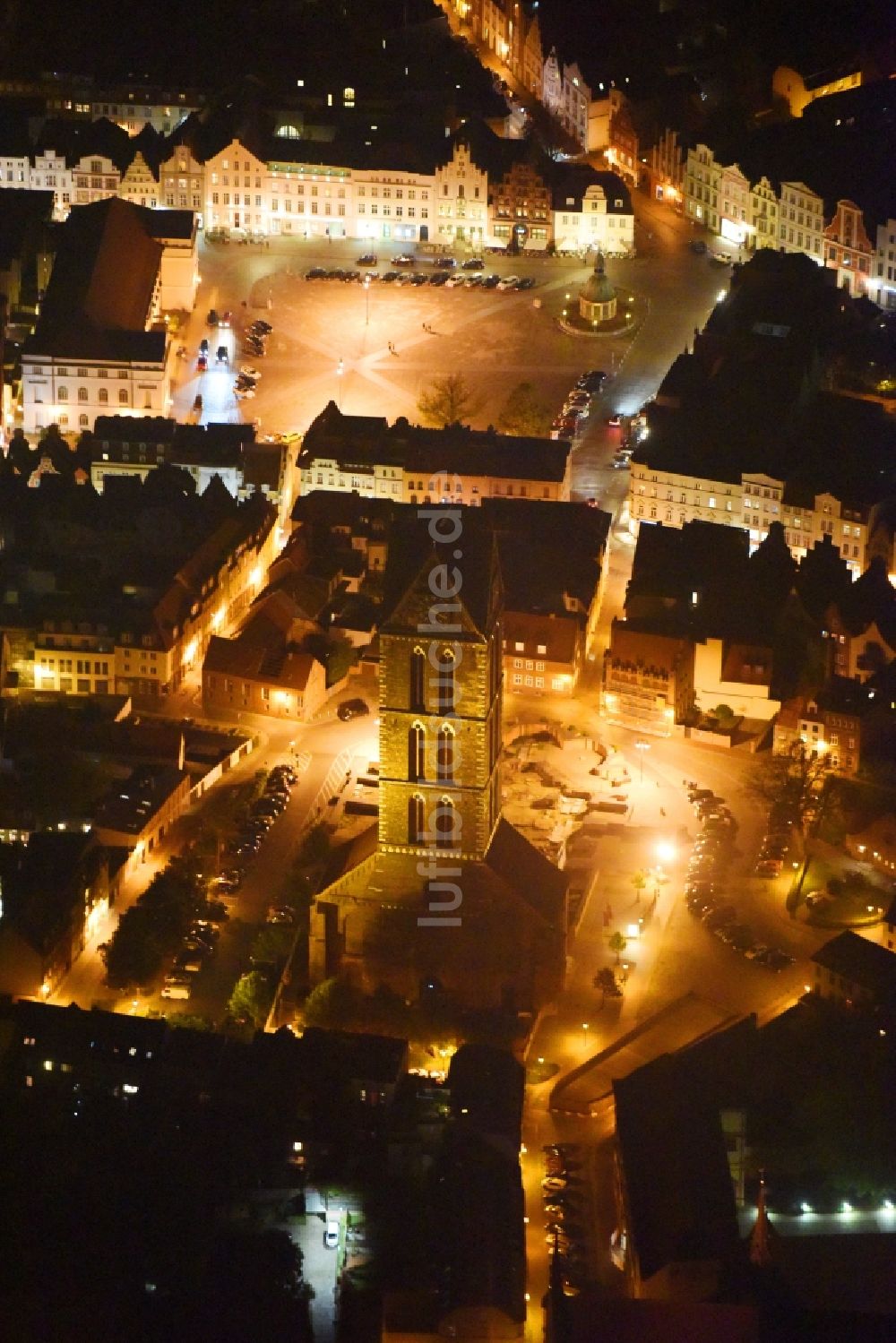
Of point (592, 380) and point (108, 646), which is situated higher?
point (592, 380)

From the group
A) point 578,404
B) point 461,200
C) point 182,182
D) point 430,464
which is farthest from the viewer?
point 182,182

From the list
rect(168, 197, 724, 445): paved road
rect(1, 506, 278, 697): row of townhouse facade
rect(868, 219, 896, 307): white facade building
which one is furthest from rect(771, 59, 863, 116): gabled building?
rect(1, 506, 278, 697): row of townhouse facade

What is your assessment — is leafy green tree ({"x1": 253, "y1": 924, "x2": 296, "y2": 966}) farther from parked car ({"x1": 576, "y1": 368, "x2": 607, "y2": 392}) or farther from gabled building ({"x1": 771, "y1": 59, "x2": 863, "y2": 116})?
gabled building ({"x1": 771, "y1": 59, "x2": 863, "y2": 116})

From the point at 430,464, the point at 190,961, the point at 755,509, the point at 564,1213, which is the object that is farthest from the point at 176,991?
the point at 755,509

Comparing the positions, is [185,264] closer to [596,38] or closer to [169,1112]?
[596,38]

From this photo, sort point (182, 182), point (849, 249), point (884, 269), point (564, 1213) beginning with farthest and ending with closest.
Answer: point (182, 182), point (849, 249), point (884, 269), point (564, 1213)

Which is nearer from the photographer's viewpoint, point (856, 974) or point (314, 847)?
point (856, 974)

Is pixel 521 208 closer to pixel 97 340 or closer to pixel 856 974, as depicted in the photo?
pixel 97 340

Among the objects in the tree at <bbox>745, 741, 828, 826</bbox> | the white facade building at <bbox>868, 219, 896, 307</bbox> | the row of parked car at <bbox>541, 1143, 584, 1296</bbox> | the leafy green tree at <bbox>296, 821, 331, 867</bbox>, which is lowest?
the row of parked car at <bbox>541, 1143, 584, 1296</bbox>

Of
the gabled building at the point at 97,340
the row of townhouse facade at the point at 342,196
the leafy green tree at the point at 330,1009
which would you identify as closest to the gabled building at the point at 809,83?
the row of townhouse facade at the point at 342,196
